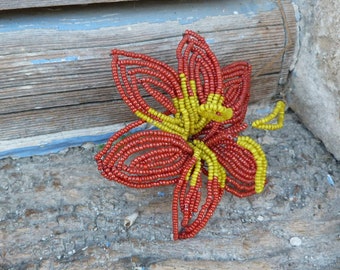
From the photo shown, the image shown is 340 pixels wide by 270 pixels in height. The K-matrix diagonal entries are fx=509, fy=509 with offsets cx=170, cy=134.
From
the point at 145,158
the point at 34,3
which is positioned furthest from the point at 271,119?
the point at 34,3

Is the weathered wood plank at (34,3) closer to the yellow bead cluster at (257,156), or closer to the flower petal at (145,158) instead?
the flower petal at (145,158)

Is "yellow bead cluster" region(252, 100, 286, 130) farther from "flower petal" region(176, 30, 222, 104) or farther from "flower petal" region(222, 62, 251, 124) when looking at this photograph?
"flower petal" region(176, 30, 222, 104)

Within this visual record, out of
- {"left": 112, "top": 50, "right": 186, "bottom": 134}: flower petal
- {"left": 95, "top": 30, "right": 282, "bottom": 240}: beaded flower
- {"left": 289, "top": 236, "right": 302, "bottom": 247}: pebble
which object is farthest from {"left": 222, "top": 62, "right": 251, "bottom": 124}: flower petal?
{"left": 289, "top": 236, "right": 302, "bottom": 247}: pebble

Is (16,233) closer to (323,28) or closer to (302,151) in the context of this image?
(302,151)

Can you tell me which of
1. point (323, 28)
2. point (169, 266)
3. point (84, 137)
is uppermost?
point (323, 28)

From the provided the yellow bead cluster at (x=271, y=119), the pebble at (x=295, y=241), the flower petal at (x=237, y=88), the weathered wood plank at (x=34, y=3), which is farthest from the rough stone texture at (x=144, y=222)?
the weathered wood plank at (x=34, y=3)

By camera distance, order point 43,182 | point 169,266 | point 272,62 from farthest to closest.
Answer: point 272,62 < point 43,182 < point 169,266

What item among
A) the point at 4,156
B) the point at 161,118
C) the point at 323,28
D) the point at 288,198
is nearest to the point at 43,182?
the point at 4,156
